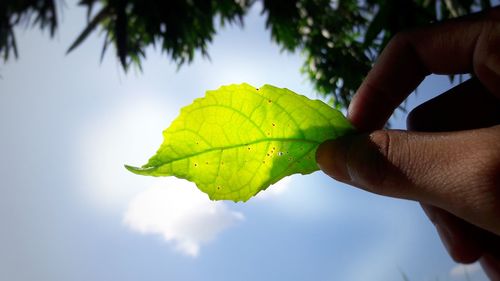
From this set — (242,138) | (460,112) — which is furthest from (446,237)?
(242,138)

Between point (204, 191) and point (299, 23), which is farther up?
point (299, 23)

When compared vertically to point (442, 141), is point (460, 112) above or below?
above

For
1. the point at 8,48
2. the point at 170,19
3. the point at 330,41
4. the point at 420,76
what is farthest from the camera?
the point at 330,41

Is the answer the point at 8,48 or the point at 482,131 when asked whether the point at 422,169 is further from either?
the point at 8,48

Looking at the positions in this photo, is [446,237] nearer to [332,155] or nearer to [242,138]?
[332,155]

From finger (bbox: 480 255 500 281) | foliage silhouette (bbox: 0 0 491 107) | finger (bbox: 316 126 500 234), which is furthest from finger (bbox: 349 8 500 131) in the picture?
foliage silhouette (bbox: 0 0 491 107)

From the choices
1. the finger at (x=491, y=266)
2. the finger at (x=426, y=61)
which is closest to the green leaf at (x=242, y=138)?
the finger at (x=426, y=61)

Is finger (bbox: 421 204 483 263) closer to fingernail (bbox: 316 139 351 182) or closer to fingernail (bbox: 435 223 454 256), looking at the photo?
fingernail (bbox: 435 223 454 256)

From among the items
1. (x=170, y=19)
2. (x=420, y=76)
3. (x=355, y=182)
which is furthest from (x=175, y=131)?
(x=170, y=19)
